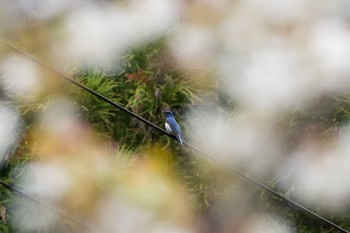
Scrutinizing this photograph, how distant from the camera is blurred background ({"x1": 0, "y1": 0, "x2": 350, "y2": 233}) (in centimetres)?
223

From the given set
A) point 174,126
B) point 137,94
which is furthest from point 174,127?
point 137,94

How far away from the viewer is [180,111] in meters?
2.41

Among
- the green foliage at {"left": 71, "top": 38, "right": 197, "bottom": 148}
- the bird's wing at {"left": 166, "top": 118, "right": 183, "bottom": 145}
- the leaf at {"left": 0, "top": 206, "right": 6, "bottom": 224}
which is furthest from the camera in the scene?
the green foliage at {"left": 71, "top": 38, "right": 197, "bottom": 148}

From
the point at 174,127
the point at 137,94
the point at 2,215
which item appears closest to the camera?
the point at 174,127

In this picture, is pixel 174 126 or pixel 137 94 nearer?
pixel 174 126

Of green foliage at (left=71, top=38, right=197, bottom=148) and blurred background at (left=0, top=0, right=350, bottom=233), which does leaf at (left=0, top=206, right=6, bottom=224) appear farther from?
green foliage at (left=71, top=38, right=197, bottom=148)

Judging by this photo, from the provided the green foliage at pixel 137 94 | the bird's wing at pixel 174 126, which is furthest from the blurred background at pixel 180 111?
the bird's wing at pixel 174 126

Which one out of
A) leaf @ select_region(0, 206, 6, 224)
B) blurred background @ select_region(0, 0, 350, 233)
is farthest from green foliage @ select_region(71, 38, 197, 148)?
leaf @ select_region(0, 206, 6, 224)

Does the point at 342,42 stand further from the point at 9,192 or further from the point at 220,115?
the point at 9,192

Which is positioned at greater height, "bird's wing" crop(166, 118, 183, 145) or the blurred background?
the blurred background

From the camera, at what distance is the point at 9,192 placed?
7.47 feet

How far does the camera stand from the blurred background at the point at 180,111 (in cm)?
223

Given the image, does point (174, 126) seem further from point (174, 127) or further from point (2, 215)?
point (2, 215)

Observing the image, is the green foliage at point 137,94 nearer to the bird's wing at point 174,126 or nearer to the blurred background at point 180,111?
the blurred background at point 180,111
